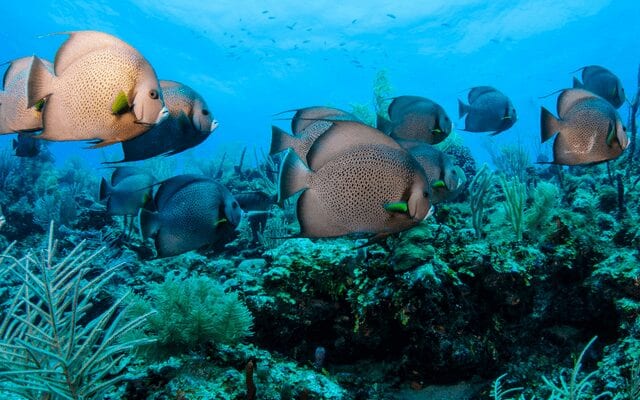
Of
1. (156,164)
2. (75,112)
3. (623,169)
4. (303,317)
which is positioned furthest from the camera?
(156,164)

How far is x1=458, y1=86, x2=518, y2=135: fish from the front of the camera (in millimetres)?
4801

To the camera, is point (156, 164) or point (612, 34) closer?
point (156, 164)

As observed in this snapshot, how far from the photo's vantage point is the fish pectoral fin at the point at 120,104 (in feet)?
5.49

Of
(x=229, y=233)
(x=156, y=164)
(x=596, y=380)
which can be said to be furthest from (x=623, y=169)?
(x=156, y=164)

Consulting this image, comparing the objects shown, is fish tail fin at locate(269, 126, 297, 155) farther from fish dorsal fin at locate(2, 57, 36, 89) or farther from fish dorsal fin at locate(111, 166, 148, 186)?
fish dorsal fin at locate(111, 166, 148, 186)

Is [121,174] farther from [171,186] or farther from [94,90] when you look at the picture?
[94,90]

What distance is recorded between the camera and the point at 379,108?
12664mm

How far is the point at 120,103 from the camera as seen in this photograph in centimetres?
167

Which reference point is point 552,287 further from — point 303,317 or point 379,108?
point 379,108

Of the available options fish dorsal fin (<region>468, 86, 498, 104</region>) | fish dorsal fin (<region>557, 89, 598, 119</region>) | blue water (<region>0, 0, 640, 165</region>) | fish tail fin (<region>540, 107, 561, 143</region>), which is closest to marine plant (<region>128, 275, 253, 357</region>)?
fish tail fin (<region>540, 107, 561, 143</region>)

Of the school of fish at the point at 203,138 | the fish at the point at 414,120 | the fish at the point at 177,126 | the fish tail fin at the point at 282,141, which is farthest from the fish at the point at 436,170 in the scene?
the fish at the point at 177,126

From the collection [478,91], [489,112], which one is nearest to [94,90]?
[489,112]

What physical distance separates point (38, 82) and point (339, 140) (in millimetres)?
1353

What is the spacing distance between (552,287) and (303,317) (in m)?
2.48
